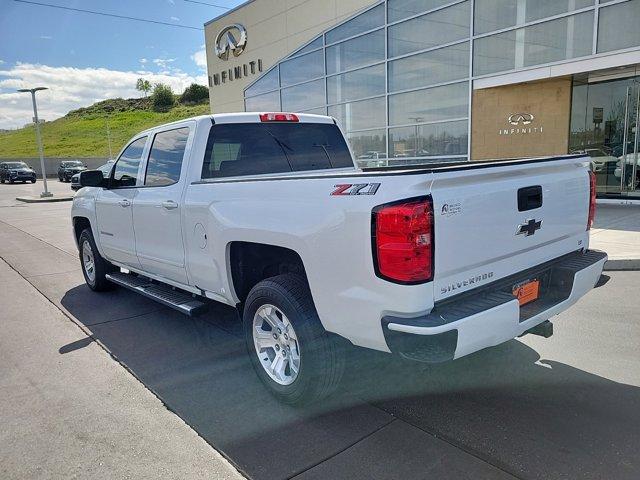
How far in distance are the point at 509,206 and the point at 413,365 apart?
5.23ft

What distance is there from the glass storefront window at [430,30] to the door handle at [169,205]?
12.4m

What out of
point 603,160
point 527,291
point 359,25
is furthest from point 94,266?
point 359,25

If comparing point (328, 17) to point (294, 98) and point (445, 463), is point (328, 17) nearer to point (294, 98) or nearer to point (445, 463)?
point (294, 98)

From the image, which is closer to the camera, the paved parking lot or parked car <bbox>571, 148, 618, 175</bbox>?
the paved parking lot

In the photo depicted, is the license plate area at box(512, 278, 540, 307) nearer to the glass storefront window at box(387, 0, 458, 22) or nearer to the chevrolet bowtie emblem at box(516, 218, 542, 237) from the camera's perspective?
the chevrolet bowtie emblem at box(516, 218, 542, 237)

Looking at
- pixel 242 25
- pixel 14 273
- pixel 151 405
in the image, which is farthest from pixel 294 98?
pixel 151 405

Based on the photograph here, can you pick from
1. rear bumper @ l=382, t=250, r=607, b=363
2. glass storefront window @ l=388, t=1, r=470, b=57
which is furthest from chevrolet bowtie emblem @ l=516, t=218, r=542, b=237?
glass storefront window @ l=388, t=1, r=470, b=57

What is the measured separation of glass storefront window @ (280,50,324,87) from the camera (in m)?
19.6

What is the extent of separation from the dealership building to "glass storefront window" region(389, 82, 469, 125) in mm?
33

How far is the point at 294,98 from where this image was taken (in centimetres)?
2103

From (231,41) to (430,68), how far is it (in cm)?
1381

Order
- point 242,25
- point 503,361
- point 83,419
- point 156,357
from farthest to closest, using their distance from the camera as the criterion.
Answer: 1. point 242,25
2. point 156,357
3. point 503,361
4. point 83,419

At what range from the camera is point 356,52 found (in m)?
17.8

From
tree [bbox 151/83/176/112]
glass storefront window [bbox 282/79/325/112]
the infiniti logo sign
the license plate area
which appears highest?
tree [bbox 151/83/176/112]
